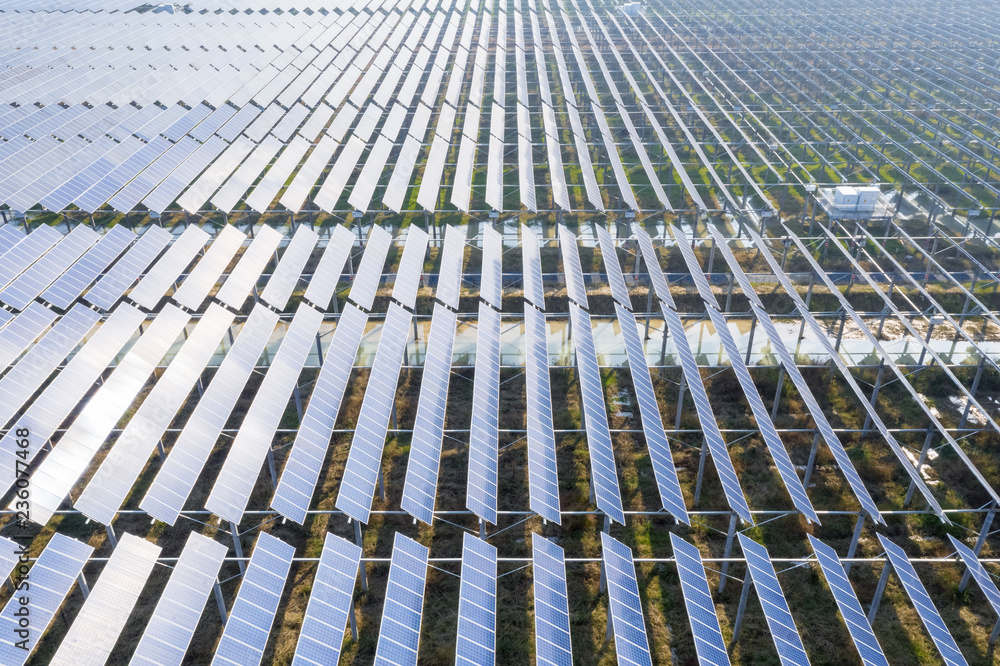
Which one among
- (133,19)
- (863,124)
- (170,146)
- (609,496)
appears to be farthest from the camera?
(133,19)

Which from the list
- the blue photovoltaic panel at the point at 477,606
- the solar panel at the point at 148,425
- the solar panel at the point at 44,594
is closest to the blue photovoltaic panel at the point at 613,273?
the blue photovoltaic panel at the point at 477,606

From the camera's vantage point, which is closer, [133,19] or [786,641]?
[786,641]

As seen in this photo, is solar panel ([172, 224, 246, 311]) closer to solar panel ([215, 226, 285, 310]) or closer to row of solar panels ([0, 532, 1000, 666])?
solar panel ([215, 226, 285, 310])

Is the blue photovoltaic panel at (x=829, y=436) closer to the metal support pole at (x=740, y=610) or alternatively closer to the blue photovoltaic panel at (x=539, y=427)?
the metal support pole at (x=740, y=610)

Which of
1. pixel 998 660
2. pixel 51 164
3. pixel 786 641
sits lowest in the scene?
pixel 998 660

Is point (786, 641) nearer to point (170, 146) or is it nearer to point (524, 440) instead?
point (524, 440)

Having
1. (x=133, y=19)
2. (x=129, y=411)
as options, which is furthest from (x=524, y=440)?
(x=133, y=19)
